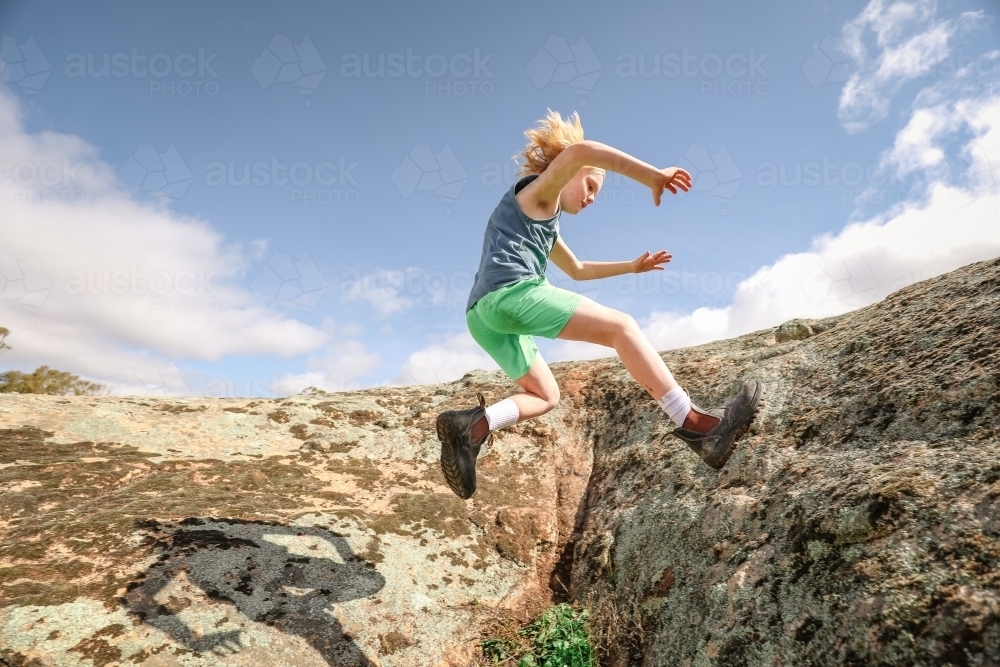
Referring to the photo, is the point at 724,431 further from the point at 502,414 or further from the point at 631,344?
the point at 502,414

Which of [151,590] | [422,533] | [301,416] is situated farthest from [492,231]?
[301,416]

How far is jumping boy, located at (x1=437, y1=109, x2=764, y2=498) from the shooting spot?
391cm

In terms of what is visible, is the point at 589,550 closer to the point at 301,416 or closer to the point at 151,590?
the point at 151,590

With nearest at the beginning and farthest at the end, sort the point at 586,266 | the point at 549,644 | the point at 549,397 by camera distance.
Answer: the point at 549,644 → the point at 549,397 → the point at 586,266

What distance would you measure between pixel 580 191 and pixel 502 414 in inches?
76.5

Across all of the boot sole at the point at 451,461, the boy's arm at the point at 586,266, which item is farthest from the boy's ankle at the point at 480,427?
the boy's arm at the point at 586,266

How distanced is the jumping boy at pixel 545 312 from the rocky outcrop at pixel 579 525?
1.92 ft

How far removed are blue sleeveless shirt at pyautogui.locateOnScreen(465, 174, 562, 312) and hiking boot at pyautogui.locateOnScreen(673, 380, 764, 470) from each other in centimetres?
165

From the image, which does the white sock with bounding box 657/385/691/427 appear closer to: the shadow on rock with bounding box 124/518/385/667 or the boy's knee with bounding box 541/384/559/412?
the boy's knee with bounding box 541/384/559/412

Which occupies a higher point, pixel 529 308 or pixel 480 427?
pixel 529 308

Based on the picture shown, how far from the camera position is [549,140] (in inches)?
179

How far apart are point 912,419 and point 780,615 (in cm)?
151

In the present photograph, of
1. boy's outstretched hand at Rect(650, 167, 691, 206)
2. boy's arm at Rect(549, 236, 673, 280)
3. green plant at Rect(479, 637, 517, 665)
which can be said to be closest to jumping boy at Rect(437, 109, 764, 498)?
boy's outstretched hand at Rect(650, 167, 691, 206)

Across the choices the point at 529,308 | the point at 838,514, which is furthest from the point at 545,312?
the point at 838,514
